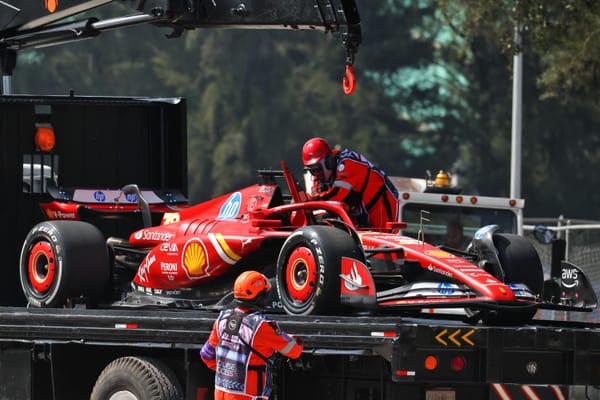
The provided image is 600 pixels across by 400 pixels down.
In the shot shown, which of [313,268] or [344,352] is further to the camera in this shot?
[313,268]

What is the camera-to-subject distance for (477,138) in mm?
51219

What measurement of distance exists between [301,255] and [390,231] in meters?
1.08

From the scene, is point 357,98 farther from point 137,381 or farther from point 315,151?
point 137,381

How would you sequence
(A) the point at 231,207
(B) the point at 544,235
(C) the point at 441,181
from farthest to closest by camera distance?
(C) the point at 441,181 < (B) the point at 544,235 < (A) the point at 231,207

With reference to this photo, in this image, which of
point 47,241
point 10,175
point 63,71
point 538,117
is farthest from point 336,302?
point 63,71

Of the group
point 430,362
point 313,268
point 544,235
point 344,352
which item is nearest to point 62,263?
point 313,268

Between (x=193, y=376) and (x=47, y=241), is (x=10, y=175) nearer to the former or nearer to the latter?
(x=47, y=241)

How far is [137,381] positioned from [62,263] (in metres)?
1.44

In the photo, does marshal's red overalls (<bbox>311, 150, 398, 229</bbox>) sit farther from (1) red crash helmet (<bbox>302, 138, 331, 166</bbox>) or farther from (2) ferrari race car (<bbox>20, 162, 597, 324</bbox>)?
(2) ferrari race car (<bbox>20, 162, 597, 324</bbox>)

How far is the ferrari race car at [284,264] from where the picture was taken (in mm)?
10547

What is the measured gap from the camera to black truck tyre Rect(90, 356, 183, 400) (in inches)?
434

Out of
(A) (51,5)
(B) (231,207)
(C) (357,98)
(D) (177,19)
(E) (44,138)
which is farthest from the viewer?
(C) (357,98)

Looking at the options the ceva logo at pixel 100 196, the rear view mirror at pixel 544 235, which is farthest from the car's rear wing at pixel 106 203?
the rear view mirror at pixel 544 235

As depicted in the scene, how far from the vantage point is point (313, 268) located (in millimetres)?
10719
